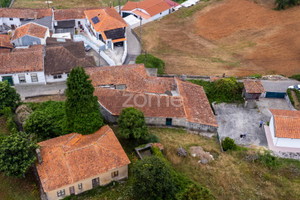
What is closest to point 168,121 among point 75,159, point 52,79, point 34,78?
point 75,159

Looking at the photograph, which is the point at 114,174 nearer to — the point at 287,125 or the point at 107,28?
the point at 287,125

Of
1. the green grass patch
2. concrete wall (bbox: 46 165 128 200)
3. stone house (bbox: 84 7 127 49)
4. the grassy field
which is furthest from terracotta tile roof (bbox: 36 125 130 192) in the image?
the grassy field

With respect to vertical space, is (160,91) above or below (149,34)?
below

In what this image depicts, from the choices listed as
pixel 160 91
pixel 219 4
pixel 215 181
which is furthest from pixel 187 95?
pixel 219 4

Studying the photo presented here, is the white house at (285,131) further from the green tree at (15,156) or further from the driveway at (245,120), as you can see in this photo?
the green tree at (15,156)

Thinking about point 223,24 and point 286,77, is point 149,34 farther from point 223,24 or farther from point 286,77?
point 286,77

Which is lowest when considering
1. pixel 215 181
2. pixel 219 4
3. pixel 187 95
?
pixel 215 181
